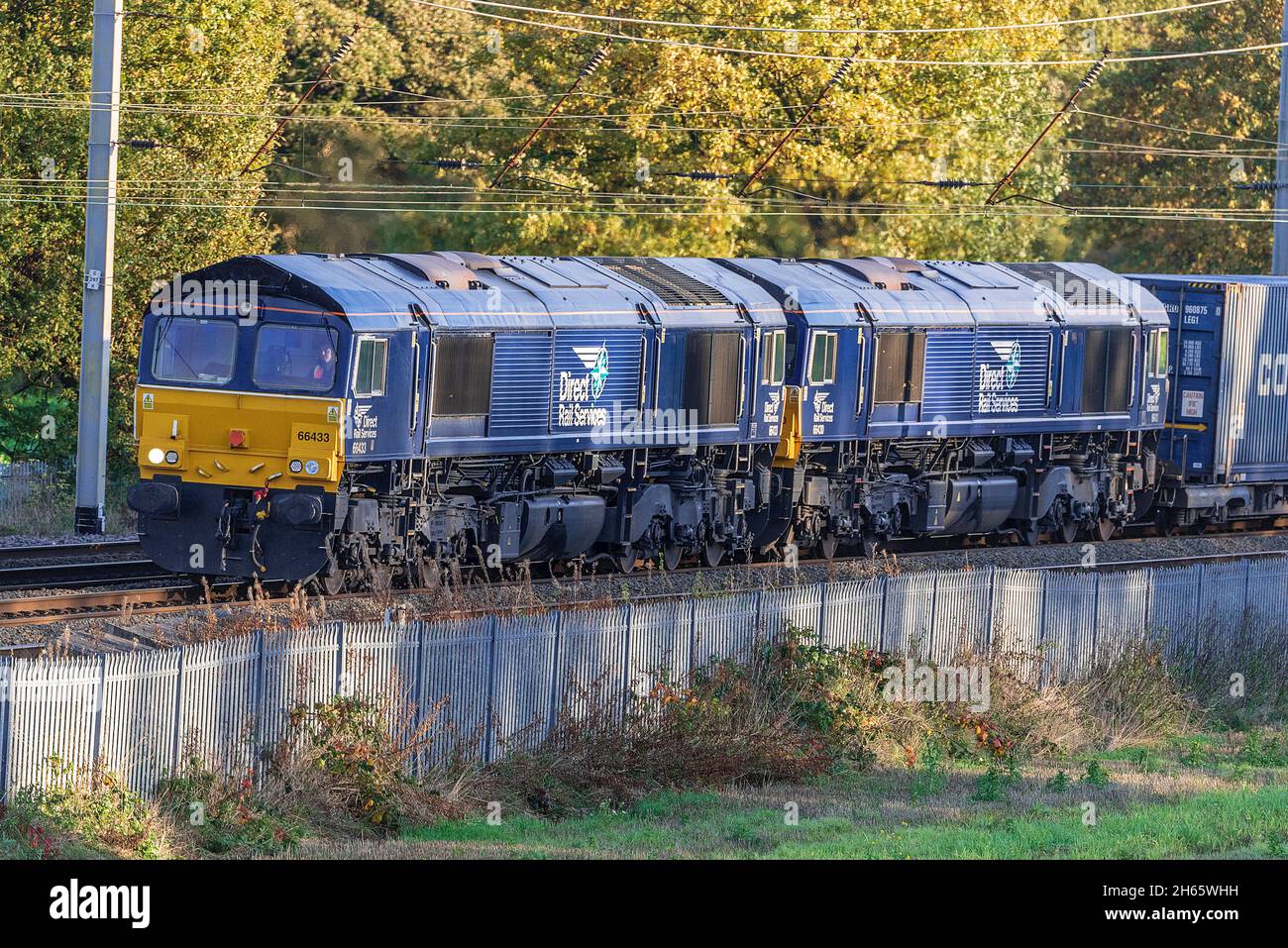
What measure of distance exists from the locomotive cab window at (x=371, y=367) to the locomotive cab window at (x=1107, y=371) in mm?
13161

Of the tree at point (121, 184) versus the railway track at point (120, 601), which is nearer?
the railway track at point (120, 601)

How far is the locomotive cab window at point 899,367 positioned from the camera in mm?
28031

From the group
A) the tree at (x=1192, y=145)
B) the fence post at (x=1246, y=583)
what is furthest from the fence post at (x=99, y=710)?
the tree at (x=1192, y=145)

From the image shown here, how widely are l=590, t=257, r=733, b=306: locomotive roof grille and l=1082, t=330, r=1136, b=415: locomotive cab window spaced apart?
737 centimetres

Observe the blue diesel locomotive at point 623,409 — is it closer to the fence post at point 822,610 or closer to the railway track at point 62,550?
the railway track at point 62,550

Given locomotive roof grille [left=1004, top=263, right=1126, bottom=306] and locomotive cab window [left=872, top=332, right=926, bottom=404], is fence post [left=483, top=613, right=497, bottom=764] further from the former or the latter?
locomotive roof grille [left=1004, top=263, right=1126, bottom=306]

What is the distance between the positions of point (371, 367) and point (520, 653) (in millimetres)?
5820

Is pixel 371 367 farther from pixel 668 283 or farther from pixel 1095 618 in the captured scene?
pixel 1095 618

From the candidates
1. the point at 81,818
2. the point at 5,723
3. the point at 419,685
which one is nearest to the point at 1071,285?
the point at 419,685

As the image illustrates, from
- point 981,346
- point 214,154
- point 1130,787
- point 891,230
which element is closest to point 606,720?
point 1130,787

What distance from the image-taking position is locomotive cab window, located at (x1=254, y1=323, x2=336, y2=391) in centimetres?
2166

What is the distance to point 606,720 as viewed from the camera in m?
17.5

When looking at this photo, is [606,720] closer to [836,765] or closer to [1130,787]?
[836,765]

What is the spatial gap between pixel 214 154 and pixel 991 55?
65.3ft
